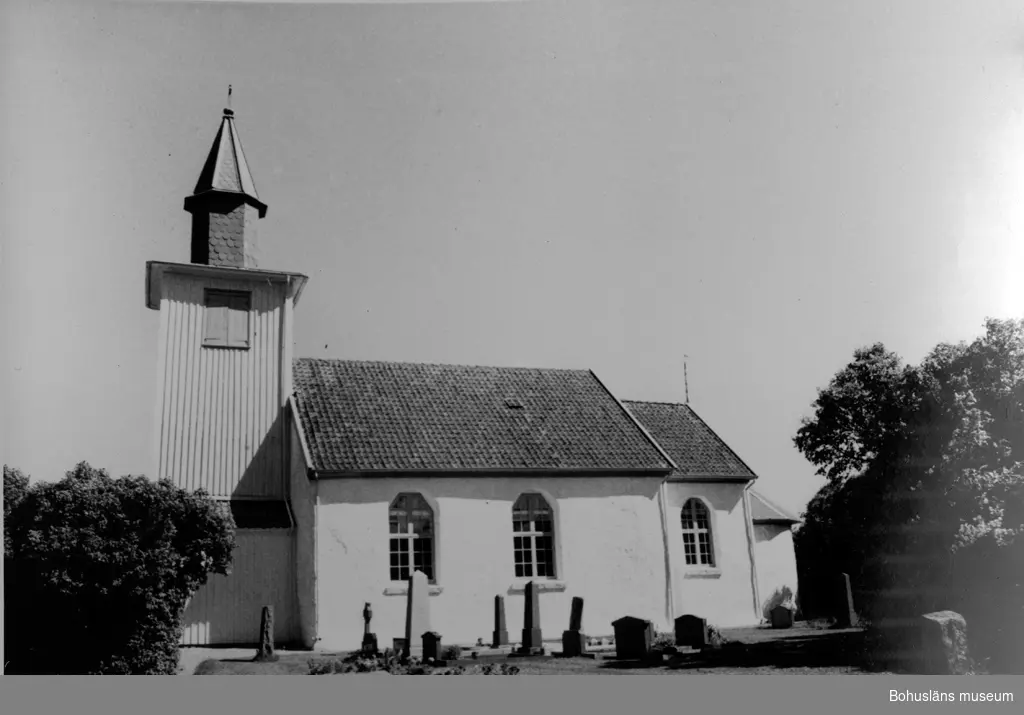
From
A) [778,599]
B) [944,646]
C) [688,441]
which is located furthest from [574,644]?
[688,441]

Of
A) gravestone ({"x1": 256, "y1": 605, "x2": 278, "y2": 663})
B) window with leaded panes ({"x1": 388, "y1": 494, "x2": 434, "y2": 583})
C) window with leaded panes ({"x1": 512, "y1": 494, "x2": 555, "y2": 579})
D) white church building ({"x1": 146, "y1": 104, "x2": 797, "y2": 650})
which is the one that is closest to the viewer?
gravestone ({"x1": 256, "y1": 605, "x2": 278, "y2": 663})

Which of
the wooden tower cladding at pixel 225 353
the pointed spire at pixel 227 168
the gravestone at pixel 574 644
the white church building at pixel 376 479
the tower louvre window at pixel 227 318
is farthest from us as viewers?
the tower louvre window at pixel 227 318

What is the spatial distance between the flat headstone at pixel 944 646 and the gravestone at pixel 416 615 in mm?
5437

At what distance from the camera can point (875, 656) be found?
26.9 ft

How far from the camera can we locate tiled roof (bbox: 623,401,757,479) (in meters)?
15.2

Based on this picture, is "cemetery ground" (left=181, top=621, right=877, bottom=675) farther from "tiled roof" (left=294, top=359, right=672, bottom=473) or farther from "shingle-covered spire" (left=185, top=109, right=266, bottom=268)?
"shingle-covered spire" (left=185, top=109, right=266, bottom=268)

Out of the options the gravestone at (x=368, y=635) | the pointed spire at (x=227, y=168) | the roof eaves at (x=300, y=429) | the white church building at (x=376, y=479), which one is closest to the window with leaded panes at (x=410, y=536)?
the white church building at (x=376, y=479)

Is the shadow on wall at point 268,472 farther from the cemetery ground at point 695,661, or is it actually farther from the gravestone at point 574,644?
the gravestone at point 574,644

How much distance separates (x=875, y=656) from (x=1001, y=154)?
5167mm

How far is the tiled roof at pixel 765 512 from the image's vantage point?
15609 millimetres

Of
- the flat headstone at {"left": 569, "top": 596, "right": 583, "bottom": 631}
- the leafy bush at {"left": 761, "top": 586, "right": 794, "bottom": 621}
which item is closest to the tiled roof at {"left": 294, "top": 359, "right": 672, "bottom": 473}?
the flat headstone at {"left": 569, "top": 596, "right": 583, "bottom": 631}

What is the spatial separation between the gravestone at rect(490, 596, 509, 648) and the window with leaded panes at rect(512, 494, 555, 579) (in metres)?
1.16
